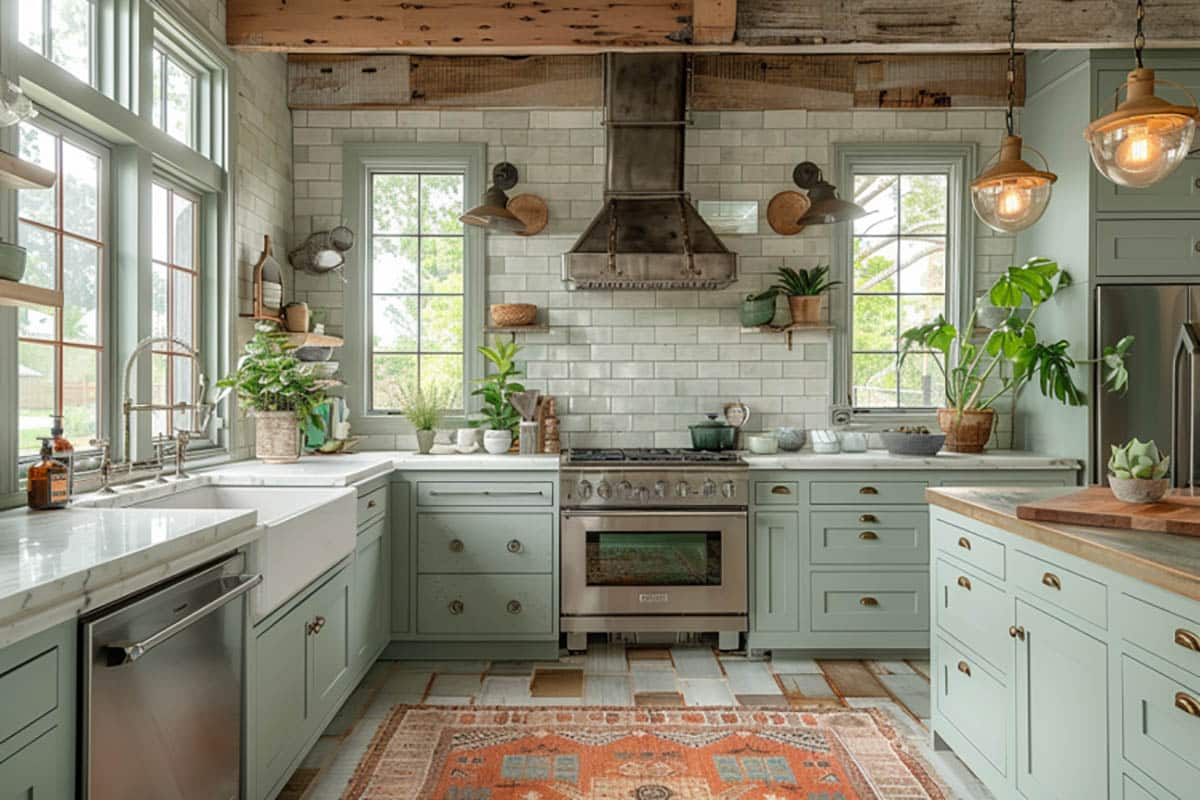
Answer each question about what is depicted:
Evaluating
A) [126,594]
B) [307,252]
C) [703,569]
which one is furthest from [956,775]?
[307,252]

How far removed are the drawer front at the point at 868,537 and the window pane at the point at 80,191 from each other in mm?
3342

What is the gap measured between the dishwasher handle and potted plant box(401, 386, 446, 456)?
210cm

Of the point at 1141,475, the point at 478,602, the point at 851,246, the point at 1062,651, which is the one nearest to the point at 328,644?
the point at 478,602

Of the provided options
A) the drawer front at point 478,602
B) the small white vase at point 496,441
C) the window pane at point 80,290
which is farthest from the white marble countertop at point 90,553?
the small white vase at point 496,441

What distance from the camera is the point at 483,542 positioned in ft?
12.7

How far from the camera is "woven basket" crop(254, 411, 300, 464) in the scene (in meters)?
3.57

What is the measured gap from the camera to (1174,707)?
158 cm

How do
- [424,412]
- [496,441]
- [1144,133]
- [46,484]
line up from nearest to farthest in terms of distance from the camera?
[1144,133] → [46,484] → [496,441] → [424,412]

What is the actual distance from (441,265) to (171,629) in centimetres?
318

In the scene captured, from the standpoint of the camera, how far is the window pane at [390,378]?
4609mm

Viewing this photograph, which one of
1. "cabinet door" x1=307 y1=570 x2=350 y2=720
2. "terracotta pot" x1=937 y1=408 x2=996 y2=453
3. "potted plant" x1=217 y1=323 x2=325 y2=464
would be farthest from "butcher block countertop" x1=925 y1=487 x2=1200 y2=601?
"potted plant" x1=217 y1=323 x2=325 y2=464

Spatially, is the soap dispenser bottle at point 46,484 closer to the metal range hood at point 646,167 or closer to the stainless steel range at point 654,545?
the stainless steel range at point 654,545

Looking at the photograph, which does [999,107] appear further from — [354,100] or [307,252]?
[307,252]

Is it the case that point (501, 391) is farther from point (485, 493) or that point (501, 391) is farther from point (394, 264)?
point (394, 264)
